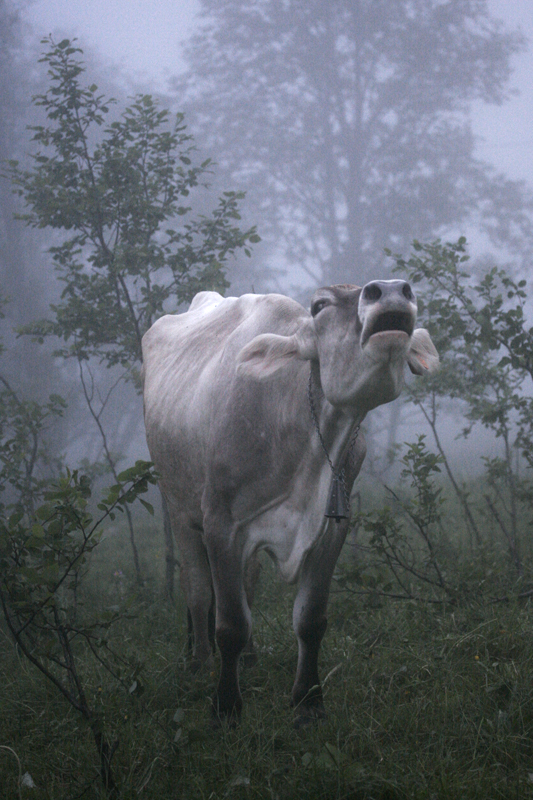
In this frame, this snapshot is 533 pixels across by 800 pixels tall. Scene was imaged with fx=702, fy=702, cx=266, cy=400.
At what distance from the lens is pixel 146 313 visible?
6066mm

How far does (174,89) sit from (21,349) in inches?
260

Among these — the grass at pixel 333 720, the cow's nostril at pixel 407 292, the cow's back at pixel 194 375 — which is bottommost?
the grass at pixel 333 720

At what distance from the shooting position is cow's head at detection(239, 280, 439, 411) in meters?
2.25

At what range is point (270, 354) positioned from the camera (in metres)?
2.77

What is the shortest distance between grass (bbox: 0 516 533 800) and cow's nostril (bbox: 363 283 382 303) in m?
1.54

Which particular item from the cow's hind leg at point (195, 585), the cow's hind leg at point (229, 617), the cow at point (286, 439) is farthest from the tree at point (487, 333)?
the cow's hind leg at point (229, 617)

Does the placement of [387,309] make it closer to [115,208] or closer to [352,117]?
[115,208]

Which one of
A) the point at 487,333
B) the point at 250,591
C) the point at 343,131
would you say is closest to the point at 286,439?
the point at 250,591

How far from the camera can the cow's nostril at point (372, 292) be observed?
2.27 metres

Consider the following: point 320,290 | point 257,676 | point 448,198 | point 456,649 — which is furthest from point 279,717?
point 448,198

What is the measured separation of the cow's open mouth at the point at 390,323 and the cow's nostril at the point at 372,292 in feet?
0.21

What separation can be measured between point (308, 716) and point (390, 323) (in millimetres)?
1802

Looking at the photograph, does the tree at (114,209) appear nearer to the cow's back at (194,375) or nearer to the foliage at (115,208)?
the foliage at (115,208)

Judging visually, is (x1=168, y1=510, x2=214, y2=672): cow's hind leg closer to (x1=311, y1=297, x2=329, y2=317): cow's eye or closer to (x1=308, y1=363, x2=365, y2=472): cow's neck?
(x1=308, y1=363, x2=365, y2=472): cow's neck
